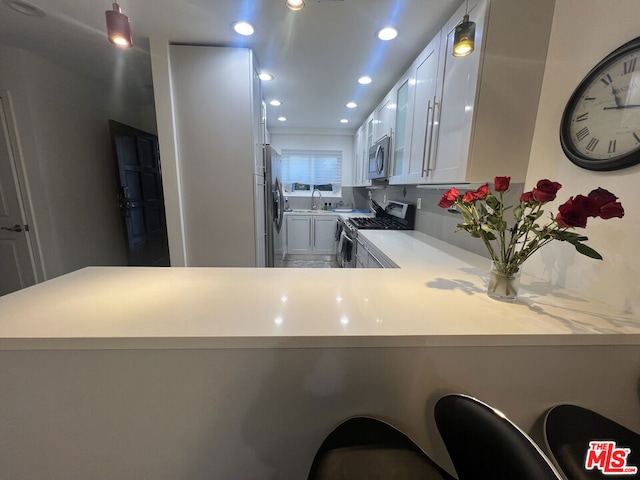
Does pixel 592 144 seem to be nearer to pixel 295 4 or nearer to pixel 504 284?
pixel 504 284

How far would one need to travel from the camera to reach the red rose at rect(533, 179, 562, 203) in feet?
2.52

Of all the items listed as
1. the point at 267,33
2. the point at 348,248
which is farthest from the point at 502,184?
the point at 348,248

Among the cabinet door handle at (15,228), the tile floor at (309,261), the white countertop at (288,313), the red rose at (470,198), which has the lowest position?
the tile floor at (309,261)

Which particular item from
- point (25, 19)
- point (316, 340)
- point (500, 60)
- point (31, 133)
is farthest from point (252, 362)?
point (31, 133)

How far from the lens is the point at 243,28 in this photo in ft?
5.88

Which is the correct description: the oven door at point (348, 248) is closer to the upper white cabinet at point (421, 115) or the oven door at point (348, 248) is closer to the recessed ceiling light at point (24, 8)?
the upper white cabinet at point (421, 115)

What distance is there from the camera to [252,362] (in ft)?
2.41

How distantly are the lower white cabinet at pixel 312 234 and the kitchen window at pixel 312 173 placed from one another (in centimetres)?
85

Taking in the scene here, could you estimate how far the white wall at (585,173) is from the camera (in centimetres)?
89

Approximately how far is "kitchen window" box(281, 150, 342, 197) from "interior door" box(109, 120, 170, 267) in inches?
91.4

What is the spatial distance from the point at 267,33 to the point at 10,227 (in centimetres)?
283

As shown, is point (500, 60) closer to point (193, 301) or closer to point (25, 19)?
point (193, 301)

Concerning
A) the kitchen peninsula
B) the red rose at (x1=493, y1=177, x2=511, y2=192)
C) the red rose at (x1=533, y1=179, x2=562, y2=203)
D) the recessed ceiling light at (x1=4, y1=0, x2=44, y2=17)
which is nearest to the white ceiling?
the recessed ceiling light at (x1=4, y1=0, x2=44, y2=17)

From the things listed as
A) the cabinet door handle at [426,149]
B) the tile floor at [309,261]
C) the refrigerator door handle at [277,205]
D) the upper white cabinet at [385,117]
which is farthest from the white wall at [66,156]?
the cabinet door handle at [426,149]
